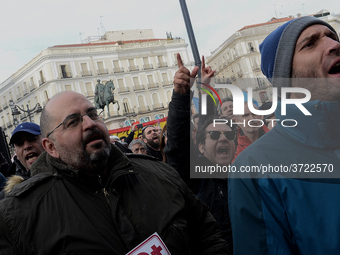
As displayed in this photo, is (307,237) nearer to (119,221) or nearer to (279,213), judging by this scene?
(279,213)

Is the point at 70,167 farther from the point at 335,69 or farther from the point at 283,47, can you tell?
the point at 335,69

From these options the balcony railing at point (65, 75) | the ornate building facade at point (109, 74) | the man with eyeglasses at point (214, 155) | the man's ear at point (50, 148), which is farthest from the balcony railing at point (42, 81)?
the man's ear at point (50, 148)

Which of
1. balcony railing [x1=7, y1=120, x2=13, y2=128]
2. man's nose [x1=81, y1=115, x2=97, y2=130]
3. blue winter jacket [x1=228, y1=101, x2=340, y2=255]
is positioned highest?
balcony railing [x1=7, y1=120, x2=13, y2=128]

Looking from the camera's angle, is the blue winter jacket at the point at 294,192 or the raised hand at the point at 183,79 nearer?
the blue winter jacket at the point at 294,192

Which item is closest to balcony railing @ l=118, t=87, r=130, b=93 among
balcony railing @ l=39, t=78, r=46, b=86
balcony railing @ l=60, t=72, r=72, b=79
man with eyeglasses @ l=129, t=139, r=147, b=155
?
balcony railing @ l=60, t=72, r=72, b=79

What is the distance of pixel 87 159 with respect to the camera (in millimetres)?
1732

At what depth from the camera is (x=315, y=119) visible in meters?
1.34

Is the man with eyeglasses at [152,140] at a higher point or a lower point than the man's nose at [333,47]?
lower

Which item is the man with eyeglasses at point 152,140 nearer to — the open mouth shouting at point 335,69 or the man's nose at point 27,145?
the man's nose at point 27,145

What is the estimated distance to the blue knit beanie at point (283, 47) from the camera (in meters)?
1.52

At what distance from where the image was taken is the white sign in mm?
1569

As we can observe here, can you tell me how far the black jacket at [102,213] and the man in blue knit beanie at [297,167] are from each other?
450 mm

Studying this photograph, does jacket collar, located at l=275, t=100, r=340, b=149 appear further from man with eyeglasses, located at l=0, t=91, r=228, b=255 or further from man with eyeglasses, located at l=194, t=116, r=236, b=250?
man with eyeglasses, located at l=194, t=116, r=236, b=250

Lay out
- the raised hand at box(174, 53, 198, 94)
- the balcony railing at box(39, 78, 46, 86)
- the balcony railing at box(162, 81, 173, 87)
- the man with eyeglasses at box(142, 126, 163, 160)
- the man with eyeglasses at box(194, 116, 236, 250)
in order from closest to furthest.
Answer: the raised hand at box(174, 53, 198, 94) < the man with eyeglasses at box(194, 116, 236, 250) < the man with eyeglasses at box(142, 126, 163, 160) < the balcony railing at box(39, 78, 46, 86) < the balcony railing at box(162, 81, 173, 87)
